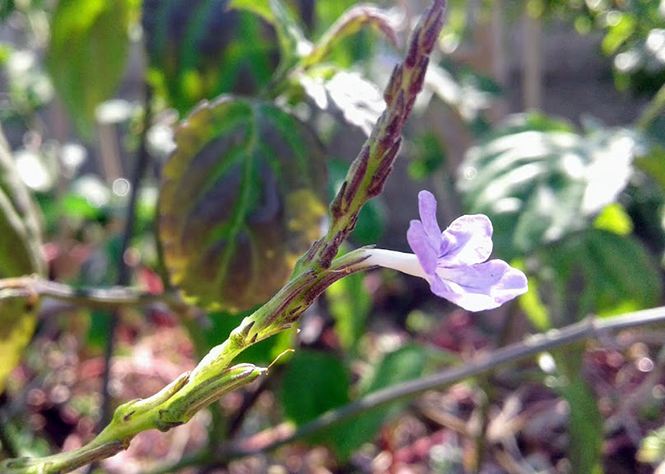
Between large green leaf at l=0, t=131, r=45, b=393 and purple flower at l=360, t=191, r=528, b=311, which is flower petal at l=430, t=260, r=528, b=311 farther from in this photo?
large green leaf at l=0, t=131, r=45, b=393

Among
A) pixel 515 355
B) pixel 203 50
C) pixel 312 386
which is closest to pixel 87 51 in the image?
pixel 203 50

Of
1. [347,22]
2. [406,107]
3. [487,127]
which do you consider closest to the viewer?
[406,107]

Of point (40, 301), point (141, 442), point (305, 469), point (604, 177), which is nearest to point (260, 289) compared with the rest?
point (40, 301)

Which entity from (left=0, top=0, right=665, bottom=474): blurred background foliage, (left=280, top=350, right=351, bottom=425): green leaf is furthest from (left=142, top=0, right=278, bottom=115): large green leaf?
(left=280, top=350, right=351, bottom=425): green leaf

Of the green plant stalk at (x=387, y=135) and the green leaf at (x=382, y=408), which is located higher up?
the green plant stalk at (x=387, y=135)

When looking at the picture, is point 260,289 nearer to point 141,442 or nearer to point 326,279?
point 326,279

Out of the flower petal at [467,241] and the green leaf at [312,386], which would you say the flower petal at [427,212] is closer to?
the flower petal at [467,241]

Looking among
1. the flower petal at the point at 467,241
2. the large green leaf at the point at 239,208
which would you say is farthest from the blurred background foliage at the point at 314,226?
the flower petal at the point at 467,241

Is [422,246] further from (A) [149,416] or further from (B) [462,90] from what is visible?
(B) [462,90]
